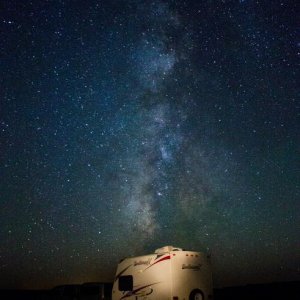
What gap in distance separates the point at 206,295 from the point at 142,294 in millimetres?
2272

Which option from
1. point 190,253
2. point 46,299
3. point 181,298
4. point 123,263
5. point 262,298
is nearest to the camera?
point 181,298

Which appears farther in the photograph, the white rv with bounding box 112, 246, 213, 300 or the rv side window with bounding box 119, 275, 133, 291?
the rv side window with bounding box 119, 275, 133, 291

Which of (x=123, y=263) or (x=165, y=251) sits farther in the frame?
(x=123, y=263)

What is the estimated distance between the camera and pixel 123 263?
14.0 meters

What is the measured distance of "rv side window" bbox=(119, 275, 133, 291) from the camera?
13.1 metres

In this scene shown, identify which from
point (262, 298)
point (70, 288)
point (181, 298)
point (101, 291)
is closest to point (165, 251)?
point (181, 298)

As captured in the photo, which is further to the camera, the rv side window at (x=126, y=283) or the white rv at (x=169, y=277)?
the rv side window at (x=126, y=283)

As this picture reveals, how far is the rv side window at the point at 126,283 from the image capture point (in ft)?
43.1

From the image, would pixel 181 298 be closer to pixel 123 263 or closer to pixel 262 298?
pixel 123 263

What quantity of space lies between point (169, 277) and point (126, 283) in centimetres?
217

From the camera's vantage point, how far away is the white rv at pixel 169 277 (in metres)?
12.0

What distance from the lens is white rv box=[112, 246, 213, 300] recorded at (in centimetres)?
1198

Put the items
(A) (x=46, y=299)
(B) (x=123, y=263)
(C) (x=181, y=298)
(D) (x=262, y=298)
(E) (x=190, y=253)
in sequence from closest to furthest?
1. (C) (x=181, y=298)
2. (E) (x=190, y=253)
3. (B) (x=123, y=263)
4. (A) (x=46, y=299)
5. (D) (x=262, y=298)

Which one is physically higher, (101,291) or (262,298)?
(262,298)
